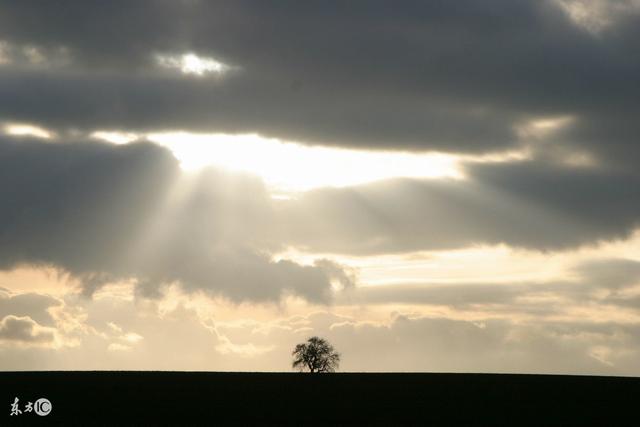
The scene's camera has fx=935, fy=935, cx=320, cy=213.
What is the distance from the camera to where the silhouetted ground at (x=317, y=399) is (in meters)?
68.2

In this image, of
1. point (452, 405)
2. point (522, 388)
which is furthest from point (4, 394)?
point (522, 388)

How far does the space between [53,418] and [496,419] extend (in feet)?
105
